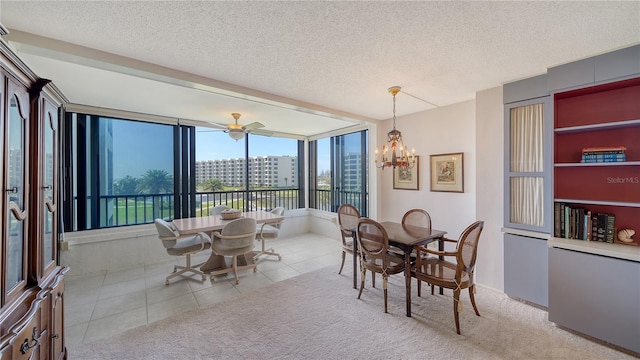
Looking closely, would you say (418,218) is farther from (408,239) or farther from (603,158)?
(603,158)

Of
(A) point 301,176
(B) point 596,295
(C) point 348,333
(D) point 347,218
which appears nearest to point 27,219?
(C) point 348,333

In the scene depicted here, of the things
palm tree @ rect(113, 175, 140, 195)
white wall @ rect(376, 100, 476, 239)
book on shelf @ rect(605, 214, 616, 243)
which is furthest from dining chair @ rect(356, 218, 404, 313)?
palm tree @ rect(113, 175, 140, 195)

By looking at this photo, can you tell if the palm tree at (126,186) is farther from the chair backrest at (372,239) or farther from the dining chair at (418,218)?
the dining chair at (418,218)

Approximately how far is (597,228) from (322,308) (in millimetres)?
2765

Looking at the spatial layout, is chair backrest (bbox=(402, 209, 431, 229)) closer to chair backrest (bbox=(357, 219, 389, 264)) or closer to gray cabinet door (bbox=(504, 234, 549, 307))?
gray cabinet door (bbox=(504, 234, 549, 307))

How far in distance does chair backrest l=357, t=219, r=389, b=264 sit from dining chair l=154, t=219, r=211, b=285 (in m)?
2.28

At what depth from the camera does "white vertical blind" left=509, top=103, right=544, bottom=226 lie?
2643mm

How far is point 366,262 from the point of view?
2.81 metres

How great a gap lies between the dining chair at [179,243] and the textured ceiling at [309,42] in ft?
5.89

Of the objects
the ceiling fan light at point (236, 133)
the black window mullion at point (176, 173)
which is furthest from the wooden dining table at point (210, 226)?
the ceiling fan light at point (236, 133)

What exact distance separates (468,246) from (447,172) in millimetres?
1660

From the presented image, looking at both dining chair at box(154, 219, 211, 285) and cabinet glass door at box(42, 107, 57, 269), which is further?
dining chair at box(154, 219, 211, 285)

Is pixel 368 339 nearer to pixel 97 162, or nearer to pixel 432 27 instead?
pixel 432 27

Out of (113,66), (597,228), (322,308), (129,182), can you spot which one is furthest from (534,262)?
(129,182)
